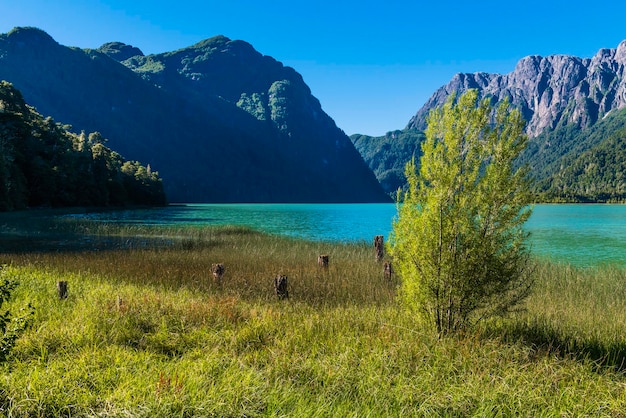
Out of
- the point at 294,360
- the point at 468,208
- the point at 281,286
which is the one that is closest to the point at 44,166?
the point at 281,286

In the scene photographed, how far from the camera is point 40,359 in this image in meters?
5.59

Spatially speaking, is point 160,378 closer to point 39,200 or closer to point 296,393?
point 296,393

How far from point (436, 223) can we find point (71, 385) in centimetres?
562

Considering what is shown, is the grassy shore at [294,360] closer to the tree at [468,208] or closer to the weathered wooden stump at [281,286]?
the weathered wooden stump at [281,286]

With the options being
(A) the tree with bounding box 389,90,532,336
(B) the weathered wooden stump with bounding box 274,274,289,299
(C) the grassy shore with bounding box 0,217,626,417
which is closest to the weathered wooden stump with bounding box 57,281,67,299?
(C) the grassy shore with bounding box 0,217,626,417

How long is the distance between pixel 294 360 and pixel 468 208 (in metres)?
3.69

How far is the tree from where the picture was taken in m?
6.59

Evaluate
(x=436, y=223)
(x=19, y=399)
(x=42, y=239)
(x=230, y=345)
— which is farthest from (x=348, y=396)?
(x=42, y=239)

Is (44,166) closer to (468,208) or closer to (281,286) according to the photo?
(281,286)

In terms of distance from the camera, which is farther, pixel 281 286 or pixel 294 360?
pixel 281 286

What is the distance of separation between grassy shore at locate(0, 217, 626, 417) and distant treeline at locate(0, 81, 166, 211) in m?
47.3

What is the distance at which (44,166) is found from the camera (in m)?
56.3

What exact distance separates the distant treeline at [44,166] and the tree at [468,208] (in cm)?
5107

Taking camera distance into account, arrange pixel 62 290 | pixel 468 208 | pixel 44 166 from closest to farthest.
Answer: pixel 468 208 → pixel 62 290 → pixel 44 166
